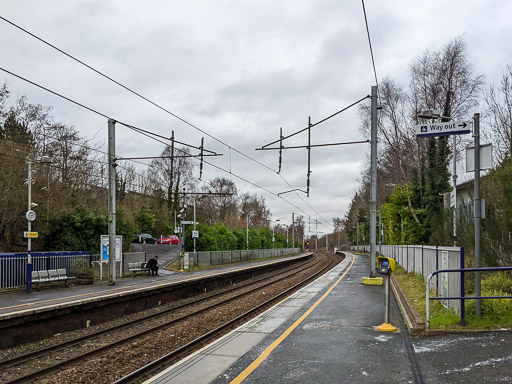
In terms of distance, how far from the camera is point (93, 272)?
79.8 ft

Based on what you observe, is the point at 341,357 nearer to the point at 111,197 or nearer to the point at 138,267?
the point at 111,197

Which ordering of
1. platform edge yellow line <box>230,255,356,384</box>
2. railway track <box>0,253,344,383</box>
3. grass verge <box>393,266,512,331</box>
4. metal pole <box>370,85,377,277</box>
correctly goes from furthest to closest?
metal pole <box>370,85,377,277</box> < railway track <box>0,253,344,383</box> < grass verge <box>393,266,512,331</box> < platform edge yellow line <box>230,255,356,384</box>

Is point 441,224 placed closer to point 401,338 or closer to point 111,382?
point 401,338

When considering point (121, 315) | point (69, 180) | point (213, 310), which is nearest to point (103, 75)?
point (121, 315)

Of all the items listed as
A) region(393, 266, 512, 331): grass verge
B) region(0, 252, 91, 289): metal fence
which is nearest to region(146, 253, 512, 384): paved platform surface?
region(393, 266, 512, 331): grass verge

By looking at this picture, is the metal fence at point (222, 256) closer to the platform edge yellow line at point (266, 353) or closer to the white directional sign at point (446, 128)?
the platform edge yellow line at point (266, 353)

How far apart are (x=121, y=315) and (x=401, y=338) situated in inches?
393

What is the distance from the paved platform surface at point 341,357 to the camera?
6262mm

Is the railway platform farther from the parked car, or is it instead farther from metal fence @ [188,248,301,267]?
the parked car

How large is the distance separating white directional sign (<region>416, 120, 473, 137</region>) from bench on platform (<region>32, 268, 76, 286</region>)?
16.7m

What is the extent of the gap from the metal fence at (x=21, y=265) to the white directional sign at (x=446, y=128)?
57.5ft

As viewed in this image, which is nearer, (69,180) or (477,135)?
(477,135)

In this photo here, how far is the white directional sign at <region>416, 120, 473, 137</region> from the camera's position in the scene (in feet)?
32.8

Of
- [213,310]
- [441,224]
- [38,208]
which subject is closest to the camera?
[213,310]
